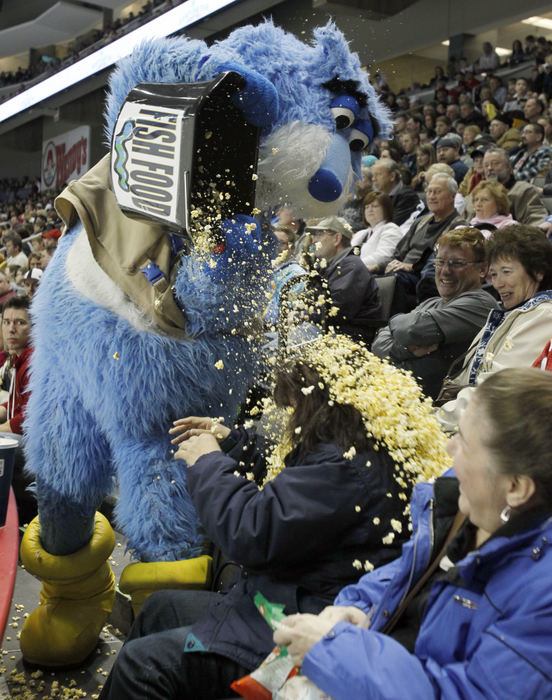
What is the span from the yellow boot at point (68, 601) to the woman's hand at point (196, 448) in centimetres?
80

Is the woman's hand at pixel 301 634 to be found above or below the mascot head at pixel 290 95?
below

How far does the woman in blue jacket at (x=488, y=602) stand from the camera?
0.87m

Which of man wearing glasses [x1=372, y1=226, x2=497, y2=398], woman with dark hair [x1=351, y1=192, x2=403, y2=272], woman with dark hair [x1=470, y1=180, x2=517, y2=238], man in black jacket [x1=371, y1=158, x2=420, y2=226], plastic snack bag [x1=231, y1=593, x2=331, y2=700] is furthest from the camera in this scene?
man in black jacket [x1=371, y1=158, x2=420, y2=226]

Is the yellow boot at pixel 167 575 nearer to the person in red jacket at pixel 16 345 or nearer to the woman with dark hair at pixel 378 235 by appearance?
the person in red jacket at pixel 16 345

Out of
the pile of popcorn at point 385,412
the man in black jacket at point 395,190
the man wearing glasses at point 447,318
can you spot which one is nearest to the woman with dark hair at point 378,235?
the man in black jacket at point 395,190

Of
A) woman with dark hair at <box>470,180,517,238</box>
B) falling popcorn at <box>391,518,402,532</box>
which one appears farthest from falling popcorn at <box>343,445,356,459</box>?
woman with dark hair at <box>470,180,517,238</box>

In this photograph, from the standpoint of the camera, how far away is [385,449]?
1370mm

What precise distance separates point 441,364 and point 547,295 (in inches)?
24.9

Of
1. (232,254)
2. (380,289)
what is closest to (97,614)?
(232,254)

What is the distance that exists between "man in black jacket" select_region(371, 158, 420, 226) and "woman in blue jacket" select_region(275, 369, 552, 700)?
399 centimetres

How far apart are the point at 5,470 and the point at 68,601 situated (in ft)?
2.00

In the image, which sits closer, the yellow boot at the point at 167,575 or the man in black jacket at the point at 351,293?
the yellow boot at the point at 167,575

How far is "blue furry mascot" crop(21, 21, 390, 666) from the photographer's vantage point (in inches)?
68.8

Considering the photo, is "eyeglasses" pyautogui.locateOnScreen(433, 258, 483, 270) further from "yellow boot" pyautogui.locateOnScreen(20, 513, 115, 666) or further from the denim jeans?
the denim jeans
